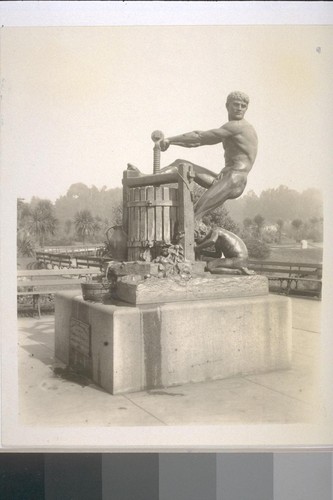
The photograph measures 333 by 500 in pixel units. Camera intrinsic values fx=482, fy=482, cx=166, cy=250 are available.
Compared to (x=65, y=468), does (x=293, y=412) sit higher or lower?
higher

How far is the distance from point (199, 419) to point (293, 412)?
2.99 feet

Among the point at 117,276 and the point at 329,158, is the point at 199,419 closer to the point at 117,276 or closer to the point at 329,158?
the point at 117,276

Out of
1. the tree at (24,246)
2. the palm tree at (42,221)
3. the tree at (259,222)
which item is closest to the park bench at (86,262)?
the palm tree at (42,221)

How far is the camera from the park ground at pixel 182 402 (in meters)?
4.44

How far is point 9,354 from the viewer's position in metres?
5.12

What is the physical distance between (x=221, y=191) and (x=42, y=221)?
8.65 ft

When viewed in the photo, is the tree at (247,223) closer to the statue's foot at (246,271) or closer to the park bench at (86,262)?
the statue's foot at (246,271)

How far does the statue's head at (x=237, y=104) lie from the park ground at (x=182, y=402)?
254 cm

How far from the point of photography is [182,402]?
14.7ft

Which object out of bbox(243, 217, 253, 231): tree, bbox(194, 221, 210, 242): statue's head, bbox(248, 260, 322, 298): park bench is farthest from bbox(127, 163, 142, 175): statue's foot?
bbox(248, 260, 322, 298): park bench

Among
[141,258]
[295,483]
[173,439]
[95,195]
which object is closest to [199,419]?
[173,439]

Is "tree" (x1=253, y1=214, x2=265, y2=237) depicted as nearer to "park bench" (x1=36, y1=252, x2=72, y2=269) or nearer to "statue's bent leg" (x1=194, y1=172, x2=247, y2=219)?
"statue's bent leg" (x1=194, y1=172, x2=247, y2=219)

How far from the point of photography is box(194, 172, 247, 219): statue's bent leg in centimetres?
547

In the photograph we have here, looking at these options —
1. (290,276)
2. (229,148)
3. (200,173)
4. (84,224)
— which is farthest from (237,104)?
(290,276)
